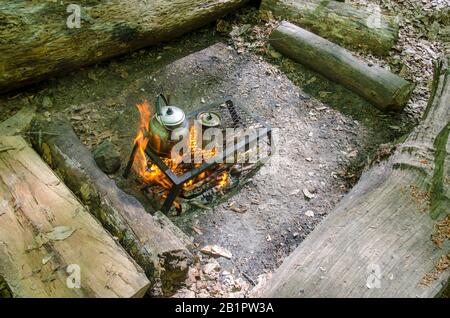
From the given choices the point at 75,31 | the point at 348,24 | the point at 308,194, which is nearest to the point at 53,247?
the point at 308,194

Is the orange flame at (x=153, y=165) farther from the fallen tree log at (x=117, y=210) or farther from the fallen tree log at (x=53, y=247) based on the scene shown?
the fallen tree log at (x=53, y=247)

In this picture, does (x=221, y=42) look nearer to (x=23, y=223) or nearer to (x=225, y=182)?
(x=225, y=182)

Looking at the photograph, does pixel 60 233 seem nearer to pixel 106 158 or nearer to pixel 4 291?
pixel 4 291

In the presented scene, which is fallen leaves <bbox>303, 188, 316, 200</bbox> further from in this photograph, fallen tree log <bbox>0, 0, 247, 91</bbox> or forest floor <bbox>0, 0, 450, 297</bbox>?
fallen tree log <bbox>0, 0, 247, 91</bbox>

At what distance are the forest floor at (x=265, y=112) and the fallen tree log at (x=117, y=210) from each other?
11.5 inches

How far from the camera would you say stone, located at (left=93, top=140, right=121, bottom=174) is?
3.89 meters

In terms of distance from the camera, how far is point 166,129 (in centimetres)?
379

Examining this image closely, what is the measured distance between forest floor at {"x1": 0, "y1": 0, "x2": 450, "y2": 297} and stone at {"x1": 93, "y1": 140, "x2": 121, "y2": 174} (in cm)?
19

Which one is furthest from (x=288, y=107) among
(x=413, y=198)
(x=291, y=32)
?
(x=413, y=198)

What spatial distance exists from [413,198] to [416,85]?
9.54 feet

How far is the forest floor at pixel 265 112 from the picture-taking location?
389cm

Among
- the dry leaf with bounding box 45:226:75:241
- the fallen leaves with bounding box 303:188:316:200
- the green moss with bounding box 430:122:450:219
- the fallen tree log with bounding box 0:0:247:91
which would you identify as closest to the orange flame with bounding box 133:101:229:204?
the fallen leaves with bounding box 303:188:316:200

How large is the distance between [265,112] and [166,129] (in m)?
1.75
